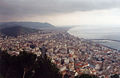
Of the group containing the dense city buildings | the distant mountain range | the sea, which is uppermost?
the distant mountain range

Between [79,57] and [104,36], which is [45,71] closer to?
[79,57]

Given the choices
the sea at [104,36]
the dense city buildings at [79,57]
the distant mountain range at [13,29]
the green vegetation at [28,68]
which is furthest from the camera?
the sea at [104,36]

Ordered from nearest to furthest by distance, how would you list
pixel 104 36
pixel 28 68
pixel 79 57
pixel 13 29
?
pixel 28 68, pixel 79 57, pixel 13 29, pixel 104 36

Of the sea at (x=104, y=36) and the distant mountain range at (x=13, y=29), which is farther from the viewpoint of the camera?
the sea at (x=104, y=36)

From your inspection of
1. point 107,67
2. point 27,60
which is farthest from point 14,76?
point 107,67

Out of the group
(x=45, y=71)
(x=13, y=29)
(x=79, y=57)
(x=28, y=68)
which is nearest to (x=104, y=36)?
(x=13, y=29)

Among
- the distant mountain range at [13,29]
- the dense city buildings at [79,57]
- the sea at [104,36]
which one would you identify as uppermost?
the distant mountain range at [13,29]

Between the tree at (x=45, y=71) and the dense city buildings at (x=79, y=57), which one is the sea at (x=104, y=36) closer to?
the dense city buildings at (x=79, y=57)

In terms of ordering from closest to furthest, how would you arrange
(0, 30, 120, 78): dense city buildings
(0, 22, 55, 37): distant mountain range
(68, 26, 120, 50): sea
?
(0, 30, 120, 78): dense city buildings
(0, 22, 55, 37): distant mountain range
(68, 26, 120, 50): sea

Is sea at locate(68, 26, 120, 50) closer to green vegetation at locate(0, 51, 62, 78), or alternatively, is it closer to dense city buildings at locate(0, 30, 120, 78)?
dense city buildings at locate(0, 30, 120, 78)

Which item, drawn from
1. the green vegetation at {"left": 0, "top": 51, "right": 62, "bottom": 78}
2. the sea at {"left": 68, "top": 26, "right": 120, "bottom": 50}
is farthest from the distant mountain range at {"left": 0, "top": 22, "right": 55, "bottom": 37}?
the sea at {"left": 68, "top": 26, "right": 120, "bottom": 50}

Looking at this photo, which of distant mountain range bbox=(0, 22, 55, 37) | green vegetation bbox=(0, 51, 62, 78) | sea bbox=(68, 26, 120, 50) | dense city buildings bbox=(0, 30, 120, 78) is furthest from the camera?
sea bbox=(68, 26, 120, 50)

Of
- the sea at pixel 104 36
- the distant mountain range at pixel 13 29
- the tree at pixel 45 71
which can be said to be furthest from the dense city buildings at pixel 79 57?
the sea at pixel 104 36

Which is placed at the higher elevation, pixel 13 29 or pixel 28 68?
pixel 28 68
